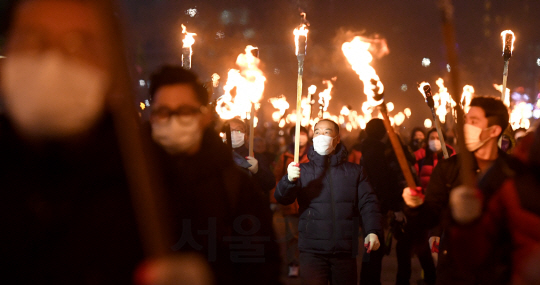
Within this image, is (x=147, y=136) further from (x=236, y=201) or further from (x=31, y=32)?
(x=31, y=32)

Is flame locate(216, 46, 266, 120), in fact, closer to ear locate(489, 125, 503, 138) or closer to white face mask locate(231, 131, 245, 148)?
white face mask locate(231, 131, 245, 148)

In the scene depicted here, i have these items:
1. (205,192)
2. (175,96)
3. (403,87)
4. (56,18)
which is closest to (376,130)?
(175,96)

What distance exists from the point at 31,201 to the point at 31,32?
628 mm

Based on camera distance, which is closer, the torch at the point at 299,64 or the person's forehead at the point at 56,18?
the person's forehead at the point at 56,18

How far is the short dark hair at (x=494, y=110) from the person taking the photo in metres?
3.76

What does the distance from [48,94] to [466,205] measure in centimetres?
192

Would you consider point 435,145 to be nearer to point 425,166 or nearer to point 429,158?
point 429,158

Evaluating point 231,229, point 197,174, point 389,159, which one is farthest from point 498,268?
point 389,159

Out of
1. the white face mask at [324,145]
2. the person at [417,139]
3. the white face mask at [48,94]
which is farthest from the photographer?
the person at [417,139]

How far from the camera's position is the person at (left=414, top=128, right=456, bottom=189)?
7.94m

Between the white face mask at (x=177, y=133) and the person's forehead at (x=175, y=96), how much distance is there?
73mm

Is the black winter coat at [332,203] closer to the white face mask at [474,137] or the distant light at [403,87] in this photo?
the white face mask at [474,137]

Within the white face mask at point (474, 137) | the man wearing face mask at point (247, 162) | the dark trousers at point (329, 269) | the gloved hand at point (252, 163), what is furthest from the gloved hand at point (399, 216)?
the white face mask at point (474, 137)

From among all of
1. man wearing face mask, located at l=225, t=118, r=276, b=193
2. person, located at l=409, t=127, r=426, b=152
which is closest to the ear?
man wearing face mask, located at l=225, t=118, r=276, b=193
